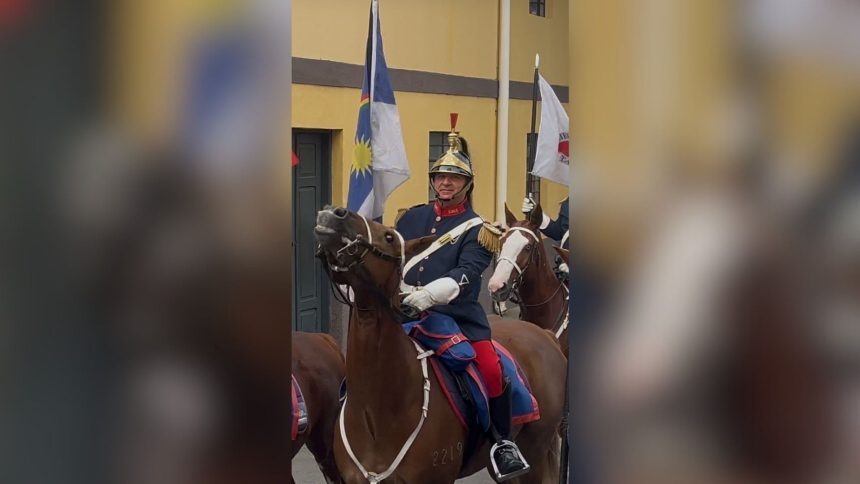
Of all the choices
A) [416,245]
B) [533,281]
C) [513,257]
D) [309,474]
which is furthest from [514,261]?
[309,474]

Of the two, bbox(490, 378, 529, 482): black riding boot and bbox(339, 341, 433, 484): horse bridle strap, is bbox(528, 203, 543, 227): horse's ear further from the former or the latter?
bbox(339, 341, 433, 484): horse bridle strap

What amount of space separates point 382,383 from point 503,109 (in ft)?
29.0

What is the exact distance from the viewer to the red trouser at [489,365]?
4.80 meters

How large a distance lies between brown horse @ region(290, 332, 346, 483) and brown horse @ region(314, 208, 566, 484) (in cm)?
76

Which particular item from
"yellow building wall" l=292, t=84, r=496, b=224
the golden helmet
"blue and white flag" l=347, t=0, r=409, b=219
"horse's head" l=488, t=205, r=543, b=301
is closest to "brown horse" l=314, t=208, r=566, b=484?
the golden helmet

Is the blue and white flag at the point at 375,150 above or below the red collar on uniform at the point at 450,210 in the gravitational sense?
above

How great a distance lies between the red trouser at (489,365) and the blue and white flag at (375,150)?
3.16 feet

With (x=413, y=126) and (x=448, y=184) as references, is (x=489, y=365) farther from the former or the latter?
(x=413, y=126)

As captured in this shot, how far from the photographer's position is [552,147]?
26.2 feet

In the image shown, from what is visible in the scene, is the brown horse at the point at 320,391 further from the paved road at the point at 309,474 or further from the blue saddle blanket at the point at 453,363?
the paved road at the point at 309,474

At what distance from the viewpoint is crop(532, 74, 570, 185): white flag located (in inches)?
314
